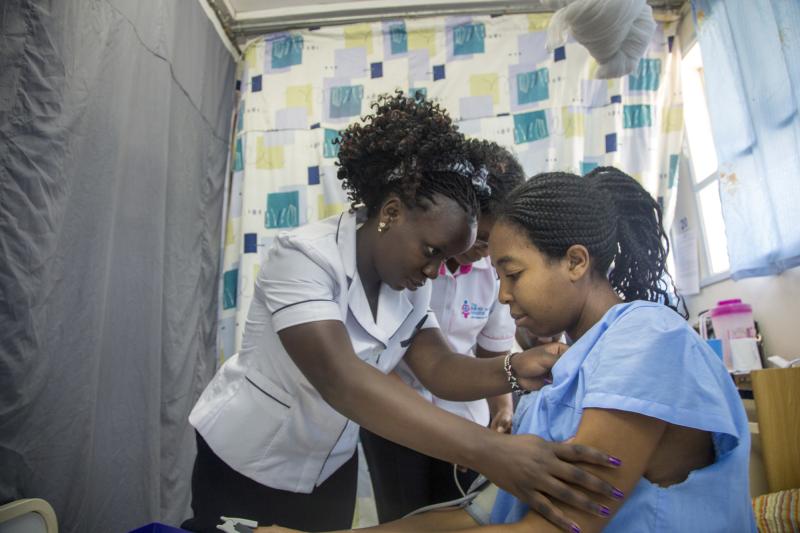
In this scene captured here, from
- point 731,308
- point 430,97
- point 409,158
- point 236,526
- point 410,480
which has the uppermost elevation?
point 430,97

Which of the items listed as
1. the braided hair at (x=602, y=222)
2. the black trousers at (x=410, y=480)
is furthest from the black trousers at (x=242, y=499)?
the braided hair at (x=602, y=222)

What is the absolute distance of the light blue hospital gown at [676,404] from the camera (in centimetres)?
74

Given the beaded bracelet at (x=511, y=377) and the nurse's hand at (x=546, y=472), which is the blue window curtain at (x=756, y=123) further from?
the nurse's hand at (x=546, y=472)

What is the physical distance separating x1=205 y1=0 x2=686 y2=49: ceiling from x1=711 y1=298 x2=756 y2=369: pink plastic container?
168 cm

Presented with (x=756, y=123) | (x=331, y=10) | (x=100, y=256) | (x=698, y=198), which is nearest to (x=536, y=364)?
(x=100, y=256)

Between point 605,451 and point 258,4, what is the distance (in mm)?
2898

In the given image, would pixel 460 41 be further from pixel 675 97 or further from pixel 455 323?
pixel 455 323

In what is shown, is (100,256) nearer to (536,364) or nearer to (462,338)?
(462,338)

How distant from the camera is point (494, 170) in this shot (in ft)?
4.62

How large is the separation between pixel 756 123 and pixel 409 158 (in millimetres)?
1565

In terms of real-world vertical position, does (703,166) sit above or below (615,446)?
above

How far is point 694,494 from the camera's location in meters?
0.75

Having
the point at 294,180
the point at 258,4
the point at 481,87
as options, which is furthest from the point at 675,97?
the point at 258,4

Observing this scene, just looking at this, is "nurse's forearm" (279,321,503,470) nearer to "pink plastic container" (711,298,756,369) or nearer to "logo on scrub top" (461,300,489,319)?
"logo on scrub top" (461,300,489,319)
